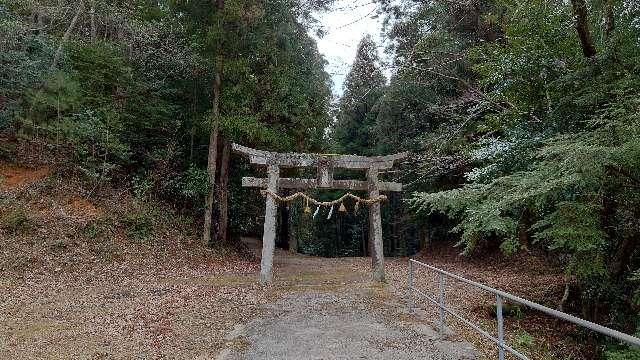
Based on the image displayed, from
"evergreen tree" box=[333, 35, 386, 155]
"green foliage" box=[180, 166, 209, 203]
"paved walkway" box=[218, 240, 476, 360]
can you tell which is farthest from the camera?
"evergreen tree" box=[333, 35, 386, 155]

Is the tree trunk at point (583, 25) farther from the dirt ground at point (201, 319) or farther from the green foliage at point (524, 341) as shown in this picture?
the dirt ground at point (201, 319)

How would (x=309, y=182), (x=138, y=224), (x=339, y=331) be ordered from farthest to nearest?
(x=138, y=224)
(x=309, y=182)
(x=339, y=331)

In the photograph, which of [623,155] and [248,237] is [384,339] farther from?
[248,237]

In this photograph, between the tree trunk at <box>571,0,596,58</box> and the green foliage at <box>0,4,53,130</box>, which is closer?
the tree trunk at <box>571,0,596,58</box>

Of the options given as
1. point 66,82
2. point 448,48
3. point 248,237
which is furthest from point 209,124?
point 248,237

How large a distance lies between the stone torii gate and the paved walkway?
1300mm

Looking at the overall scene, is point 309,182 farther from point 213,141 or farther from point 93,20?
point 93,20

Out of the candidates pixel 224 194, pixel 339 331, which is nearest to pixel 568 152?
pixel 339 331

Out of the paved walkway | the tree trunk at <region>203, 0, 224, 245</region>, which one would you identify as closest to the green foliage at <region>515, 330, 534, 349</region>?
the paved walkway

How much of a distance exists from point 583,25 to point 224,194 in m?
10.1

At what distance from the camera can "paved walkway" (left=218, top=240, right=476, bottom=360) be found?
4637 millimetres

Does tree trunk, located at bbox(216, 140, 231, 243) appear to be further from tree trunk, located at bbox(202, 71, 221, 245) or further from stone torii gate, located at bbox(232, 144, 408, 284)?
stone torii gate, located at bbox(232, 144, 408, 284)

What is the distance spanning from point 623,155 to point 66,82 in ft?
38.3

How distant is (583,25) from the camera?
235 inches
